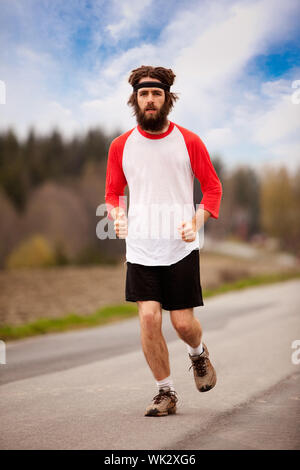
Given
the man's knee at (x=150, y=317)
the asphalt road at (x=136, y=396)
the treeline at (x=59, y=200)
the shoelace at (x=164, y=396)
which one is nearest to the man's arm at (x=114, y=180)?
the man's knee at (x=150, y=317)

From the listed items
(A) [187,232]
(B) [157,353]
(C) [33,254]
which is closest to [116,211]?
(A) [187,232]

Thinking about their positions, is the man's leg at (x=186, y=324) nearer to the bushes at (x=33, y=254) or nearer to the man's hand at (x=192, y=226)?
the man's hand at (x=192, y=226)

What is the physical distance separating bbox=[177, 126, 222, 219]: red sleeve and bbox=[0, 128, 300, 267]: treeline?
1889 centimetres

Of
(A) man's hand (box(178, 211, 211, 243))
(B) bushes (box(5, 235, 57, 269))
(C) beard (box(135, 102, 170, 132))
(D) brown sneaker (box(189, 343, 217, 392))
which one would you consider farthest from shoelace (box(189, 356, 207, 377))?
(B) bushes (box(5, 235, 57, 269))

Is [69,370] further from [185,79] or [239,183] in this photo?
[239,183]

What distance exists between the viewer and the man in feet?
14.5

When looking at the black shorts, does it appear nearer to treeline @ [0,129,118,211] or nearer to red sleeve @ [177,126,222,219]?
red sleeve @ [177,126,222,219]

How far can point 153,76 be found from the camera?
4.40 m

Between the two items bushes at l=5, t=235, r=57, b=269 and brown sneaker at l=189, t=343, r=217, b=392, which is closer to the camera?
brown sneaker at l=189, t=343, r=217, b=392

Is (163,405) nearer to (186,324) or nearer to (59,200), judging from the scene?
(186,324)

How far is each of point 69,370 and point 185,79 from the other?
3201 millimetres

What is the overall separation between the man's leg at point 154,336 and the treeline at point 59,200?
19.1 m

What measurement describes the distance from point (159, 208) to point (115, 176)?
0.40m

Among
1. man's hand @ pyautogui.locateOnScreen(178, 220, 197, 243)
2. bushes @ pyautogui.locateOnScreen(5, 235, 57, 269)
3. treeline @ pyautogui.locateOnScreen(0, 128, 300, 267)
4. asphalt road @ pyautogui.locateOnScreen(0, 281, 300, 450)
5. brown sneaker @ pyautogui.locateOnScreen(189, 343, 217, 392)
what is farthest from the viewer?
treeline @ pyautogui.locateOnScreen(0, 128, 300, 267)
